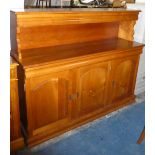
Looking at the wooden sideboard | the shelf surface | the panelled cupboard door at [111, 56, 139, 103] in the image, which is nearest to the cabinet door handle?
the wooden sideboard

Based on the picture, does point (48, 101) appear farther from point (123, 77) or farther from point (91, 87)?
point (123, 77)

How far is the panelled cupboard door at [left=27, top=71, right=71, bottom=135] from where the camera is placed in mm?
1570

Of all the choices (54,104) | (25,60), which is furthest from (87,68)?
(25,60)

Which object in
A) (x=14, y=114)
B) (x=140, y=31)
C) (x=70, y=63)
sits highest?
(x=140, y=31)

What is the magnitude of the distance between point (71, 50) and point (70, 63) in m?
0.24

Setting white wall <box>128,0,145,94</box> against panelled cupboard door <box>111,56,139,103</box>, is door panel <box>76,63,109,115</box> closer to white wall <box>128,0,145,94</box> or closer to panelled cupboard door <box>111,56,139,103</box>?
panelled cupboard door <box>111,56,139,103</box>

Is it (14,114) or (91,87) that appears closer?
(14,114)

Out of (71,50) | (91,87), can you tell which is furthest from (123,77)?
(71,50)

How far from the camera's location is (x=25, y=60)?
151 centimetres

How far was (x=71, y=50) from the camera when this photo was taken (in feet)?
6.01

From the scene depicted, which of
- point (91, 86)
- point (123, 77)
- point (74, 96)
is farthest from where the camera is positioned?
point (123, 77)

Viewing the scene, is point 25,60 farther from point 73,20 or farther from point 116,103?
point 116,103

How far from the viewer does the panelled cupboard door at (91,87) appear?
1.81m

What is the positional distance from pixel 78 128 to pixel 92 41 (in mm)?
954
